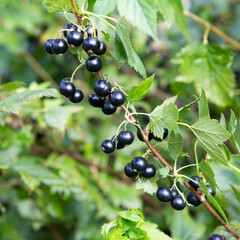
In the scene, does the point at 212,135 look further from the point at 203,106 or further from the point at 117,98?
the point at 117,98

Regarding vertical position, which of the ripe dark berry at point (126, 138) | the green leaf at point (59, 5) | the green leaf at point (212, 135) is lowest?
the ripe dark berry at point (126, 138)

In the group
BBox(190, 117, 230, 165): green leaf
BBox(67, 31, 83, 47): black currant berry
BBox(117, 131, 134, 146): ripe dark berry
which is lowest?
BBox(117, 131, 134, 146): ripe dark berry

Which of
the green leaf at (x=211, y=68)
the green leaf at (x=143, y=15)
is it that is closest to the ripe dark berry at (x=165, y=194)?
the green leaf at (x=143, y=15)

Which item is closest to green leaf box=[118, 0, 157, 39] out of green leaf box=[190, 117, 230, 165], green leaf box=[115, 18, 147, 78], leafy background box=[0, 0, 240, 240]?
leafy background box=[0, 0, 240, 240]

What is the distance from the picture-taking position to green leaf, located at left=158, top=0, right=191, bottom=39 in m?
1.51

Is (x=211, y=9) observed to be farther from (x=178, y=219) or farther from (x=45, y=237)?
(x=45, y=237)

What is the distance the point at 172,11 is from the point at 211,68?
492 millimetres

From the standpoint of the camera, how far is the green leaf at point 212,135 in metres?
0.84

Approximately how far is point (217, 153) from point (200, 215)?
1139mm

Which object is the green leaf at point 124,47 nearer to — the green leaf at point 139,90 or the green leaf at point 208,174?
the green leaf at point 139,90

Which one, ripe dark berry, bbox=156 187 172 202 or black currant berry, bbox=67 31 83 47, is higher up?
black currant berry, bbox=67 31 83 47

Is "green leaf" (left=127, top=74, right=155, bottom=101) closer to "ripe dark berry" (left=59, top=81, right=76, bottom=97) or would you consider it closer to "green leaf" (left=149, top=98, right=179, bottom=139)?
"green leaf" (left=149, top=98, right=179, bottom=139)

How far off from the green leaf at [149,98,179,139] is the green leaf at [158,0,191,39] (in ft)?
2.51

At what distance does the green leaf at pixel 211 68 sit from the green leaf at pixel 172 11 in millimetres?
293
